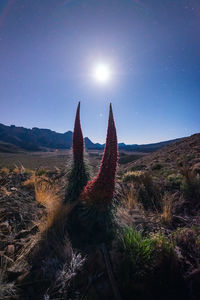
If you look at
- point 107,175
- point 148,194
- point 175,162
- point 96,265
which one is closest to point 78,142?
point 107,175

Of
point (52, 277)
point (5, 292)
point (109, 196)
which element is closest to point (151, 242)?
point (109, 196)

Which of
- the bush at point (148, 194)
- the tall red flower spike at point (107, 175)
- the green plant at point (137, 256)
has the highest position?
the tall red flower spike at point (107, 175)

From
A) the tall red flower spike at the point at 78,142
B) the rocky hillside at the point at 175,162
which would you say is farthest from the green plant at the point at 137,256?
the rocky hillside at the point at 175,162

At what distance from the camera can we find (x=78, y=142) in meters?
3.24

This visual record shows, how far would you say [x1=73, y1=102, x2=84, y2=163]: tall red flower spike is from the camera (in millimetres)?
3211

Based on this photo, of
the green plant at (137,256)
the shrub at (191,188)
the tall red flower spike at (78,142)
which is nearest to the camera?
the green plant at (137,256)

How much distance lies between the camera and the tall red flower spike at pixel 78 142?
3.21 metres

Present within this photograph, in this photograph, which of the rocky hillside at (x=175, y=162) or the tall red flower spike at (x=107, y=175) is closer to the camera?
the tall red flower spike at (x=107, y=175)

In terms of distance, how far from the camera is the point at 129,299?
1561 mm

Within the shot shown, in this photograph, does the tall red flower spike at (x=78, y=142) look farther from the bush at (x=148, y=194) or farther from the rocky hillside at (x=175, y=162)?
the rocky hillside at (x=175, y=162)

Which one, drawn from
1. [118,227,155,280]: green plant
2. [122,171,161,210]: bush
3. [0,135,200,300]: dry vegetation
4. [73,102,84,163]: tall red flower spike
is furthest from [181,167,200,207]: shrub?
[73,102,84,163]: tall red flower spike

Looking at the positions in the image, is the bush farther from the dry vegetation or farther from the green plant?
the green plant

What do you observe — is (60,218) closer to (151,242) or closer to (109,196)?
(109,196)

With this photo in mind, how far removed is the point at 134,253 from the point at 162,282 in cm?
40
